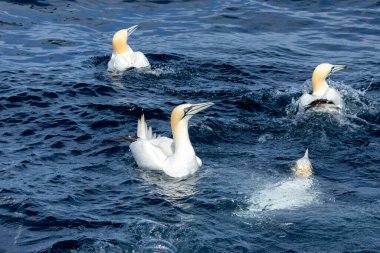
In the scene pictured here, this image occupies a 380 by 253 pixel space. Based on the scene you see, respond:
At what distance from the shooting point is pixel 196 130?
14.8 meters

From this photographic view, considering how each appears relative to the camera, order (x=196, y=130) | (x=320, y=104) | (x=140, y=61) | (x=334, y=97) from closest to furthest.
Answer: (x=196, y=130) < (x=320, y=104) < (x=334, y=97) < (x=140, y=61)

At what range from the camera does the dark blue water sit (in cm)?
1080

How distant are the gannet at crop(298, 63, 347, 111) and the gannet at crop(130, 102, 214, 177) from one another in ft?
10.3

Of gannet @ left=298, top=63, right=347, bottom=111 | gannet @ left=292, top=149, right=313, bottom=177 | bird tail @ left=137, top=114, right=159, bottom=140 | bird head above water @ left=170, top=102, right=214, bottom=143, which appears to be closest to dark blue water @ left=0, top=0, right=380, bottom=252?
gannet @ left=292, top=149, right=313, bottom=177

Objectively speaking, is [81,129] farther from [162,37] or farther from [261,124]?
[162,37]

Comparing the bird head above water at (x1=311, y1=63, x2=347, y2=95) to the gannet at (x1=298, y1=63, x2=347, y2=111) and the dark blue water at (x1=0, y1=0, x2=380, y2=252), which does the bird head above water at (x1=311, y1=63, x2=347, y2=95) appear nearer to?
the gannet at (x1=298, y1=63, x2=347, y2=111)

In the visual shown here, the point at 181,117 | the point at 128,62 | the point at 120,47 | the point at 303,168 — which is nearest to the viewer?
the point at 303,168

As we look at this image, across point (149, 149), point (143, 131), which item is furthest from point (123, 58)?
point (149, 149)

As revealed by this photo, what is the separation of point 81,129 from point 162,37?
762cm

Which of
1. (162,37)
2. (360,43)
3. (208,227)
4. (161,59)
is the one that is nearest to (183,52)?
(161,59)

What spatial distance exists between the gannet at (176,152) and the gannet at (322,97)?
312 cm

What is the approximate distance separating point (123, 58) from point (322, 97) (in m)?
5.03

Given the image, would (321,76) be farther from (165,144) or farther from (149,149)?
(149,149)

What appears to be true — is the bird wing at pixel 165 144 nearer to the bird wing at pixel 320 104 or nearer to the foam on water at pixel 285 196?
the foam on water at pixel 285 196
